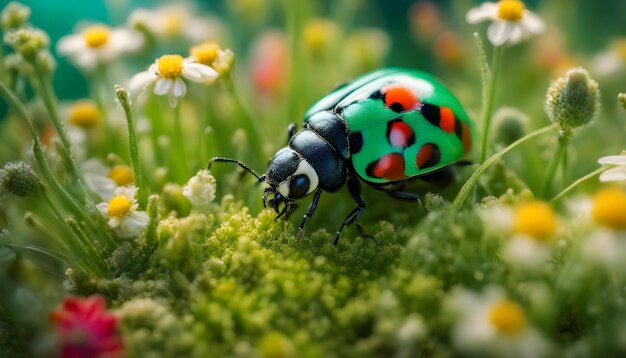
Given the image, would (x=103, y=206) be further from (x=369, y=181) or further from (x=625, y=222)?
(x=625, y=222)

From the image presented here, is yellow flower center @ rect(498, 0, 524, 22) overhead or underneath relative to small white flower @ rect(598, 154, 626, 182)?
overhead

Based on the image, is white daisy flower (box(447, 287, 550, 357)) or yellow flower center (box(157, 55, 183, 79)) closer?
white daisy flower (box(447, 287, 550, 357))

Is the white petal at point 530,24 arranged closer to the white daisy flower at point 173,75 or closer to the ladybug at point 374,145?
the ladybug at point 374,145

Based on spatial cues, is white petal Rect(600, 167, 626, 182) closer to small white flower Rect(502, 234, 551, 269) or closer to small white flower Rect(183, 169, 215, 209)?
small white flower Rect(502, 234, 551, 269)

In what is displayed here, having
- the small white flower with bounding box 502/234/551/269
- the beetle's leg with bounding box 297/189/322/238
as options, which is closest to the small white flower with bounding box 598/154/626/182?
the small white flower with bounding box 502/234/551/269

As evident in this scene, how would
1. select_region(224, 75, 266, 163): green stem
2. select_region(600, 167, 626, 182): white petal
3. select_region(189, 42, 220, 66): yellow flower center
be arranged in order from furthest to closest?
select_region(224, 75, 266, 163): green stem → select_region(189, 42, 220, 66): yellow flower center → select_region(600, 167, 626, 182): white petal

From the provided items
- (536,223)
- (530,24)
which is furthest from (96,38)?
(536,223)

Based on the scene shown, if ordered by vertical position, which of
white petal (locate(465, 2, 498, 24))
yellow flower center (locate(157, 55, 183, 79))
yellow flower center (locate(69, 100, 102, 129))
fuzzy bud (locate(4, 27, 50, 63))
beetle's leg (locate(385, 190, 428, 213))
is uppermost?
fuzzy bud (locate(4, 27, 50, 63))

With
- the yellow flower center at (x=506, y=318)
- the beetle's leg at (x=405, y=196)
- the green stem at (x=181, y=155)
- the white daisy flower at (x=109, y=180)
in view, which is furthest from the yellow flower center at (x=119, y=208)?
the yellow flower center at (x=506, y=318)
